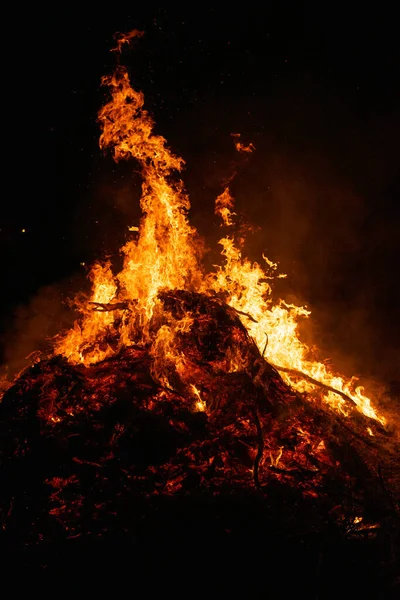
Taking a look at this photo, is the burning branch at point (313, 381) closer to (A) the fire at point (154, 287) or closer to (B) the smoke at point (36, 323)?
(A) the fire at point (154, 287)

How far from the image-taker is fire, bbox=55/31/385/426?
812 centimetres

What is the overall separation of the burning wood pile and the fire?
0.03 m

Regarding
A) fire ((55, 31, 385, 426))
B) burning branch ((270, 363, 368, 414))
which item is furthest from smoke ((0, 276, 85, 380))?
burning branch ((270, 363, 368, 414))

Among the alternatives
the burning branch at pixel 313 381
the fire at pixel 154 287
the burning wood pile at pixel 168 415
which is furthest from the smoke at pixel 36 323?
the burning branch at pixel 313 381

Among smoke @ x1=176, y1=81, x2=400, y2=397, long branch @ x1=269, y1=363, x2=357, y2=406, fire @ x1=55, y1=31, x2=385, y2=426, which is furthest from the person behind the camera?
smoke @ x1=176, y1=81, x2=400, y2=397

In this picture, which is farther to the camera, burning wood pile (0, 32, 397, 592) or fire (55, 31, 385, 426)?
fire (55, 31, 385, 426)

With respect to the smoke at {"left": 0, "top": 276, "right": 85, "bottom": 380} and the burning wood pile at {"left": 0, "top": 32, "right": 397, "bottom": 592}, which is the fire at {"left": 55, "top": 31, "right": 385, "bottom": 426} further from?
the smoke at {"left": 0, "top": 276, "right": 85, "bottom": 380}

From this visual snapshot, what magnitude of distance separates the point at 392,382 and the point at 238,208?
7723 millimetres

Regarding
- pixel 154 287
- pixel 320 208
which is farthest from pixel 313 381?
pixel 320 208

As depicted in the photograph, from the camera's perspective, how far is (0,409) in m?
6.41

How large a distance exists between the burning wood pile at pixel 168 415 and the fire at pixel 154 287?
0.10 ft

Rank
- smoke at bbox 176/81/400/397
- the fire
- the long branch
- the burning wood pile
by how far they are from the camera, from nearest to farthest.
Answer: the burning wood pile → the long branch → the fire → smoke at bbox 176/81/400/397

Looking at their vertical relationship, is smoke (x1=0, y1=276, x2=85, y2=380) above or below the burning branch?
above

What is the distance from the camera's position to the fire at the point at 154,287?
812cm
